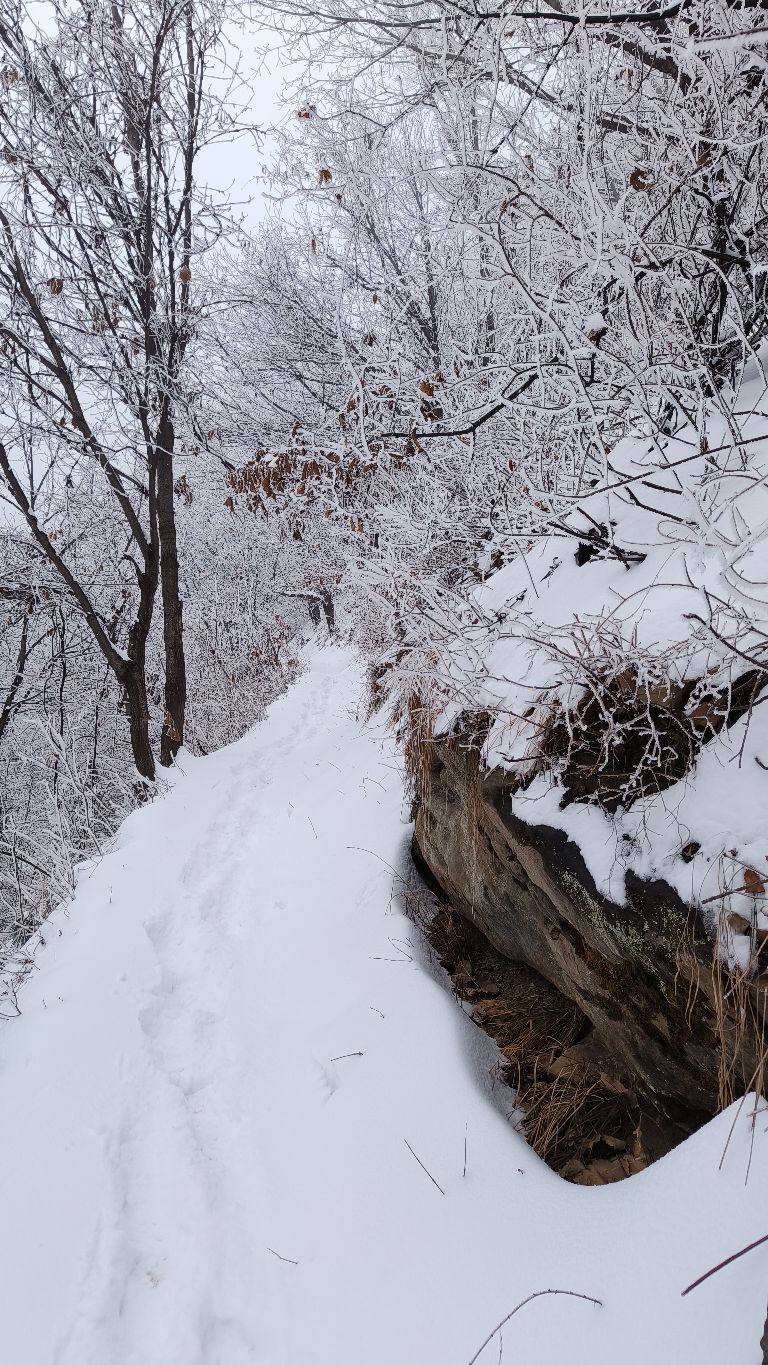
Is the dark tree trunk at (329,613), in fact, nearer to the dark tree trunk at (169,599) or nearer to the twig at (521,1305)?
the dark tree trunk at (169,599)

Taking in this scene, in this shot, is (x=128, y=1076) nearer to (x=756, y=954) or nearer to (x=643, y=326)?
(x=756, y=954)

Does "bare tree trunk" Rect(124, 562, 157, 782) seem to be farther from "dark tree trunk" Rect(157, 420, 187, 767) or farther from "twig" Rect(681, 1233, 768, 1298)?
"twig" Rect(681, 1233, 768, 1298)

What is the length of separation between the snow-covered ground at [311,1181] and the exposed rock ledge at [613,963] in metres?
0.20

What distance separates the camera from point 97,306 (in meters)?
5.91

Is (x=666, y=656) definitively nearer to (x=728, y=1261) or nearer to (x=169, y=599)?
(x=728, y=1261)

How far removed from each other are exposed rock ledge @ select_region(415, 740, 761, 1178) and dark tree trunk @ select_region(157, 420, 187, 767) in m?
4.86

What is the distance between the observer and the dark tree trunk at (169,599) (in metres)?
6.70

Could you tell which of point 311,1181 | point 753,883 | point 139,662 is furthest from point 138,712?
point 753,883

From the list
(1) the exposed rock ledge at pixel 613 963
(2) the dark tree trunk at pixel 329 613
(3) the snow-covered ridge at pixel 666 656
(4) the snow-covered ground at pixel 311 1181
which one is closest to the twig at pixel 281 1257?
(4) the snow-covered ground at pixel 311 1181

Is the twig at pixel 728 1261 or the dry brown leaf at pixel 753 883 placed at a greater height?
the dry brown leaf at pixel 753 883

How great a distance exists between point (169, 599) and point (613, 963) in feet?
20.0

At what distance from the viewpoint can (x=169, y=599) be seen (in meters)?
6.93

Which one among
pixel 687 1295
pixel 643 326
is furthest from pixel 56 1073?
pixel 643 326

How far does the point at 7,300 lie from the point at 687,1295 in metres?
7.82
